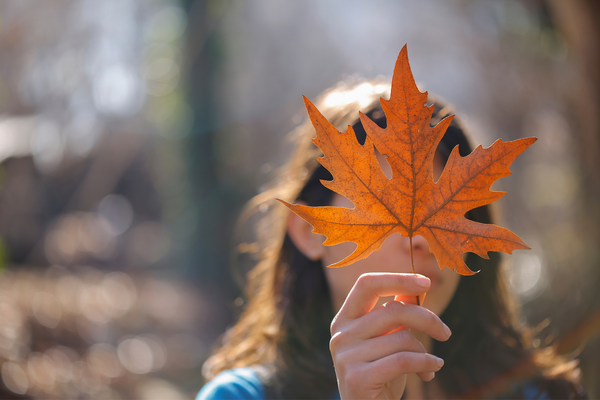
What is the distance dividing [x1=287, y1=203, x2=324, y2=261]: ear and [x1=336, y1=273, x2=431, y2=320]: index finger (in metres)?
0.63

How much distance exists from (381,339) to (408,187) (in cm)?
27

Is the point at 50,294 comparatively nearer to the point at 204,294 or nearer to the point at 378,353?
the point at 204,294

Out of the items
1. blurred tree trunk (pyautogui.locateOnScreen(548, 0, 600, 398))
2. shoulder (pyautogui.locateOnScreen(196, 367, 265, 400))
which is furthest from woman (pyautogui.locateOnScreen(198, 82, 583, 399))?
blurred tree trunk (pyautogui.locateOnScreen(548, 0, 600, 398))

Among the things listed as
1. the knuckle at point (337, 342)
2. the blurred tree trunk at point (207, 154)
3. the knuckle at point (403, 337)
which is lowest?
the knuckle at point (403, 337)

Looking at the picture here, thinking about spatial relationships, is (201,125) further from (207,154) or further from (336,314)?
(336,314)

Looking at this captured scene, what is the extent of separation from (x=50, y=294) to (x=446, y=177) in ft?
21.6

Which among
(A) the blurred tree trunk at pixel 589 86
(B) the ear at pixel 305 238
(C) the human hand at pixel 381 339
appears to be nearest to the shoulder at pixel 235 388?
(B) the ear at pixel 305 238

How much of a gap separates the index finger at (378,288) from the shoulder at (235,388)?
2.45 ft

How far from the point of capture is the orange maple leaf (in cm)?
66

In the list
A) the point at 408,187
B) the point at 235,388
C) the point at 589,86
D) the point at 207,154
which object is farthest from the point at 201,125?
the point at 408,187

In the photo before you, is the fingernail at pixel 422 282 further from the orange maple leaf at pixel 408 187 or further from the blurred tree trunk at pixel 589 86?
the blurred tree trunk at pixel 589 86

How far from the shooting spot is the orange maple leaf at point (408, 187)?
66 centimetres

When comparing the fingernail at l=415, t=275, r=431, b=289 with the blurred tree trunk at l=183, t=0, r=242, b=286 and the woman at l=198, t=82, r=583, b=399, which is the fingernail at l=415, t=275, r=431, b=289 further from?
the blurred tree trunk at l=183, t=0, r=242, b=286

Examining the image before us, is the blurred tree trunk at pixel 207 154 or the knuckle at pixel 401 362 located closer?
the knuckle at pixel 401 362
